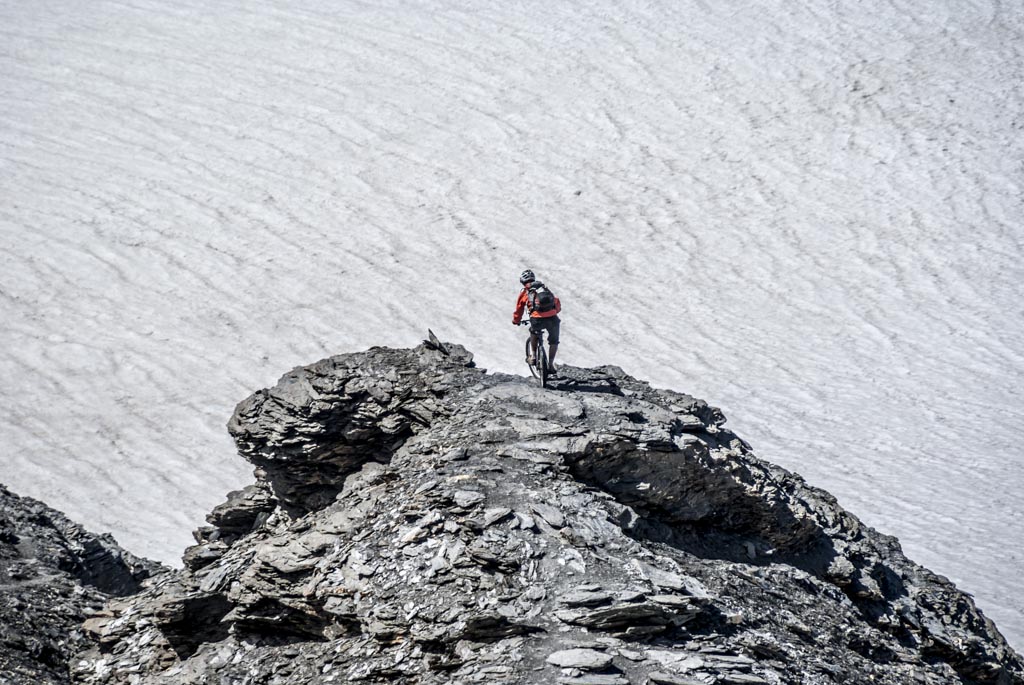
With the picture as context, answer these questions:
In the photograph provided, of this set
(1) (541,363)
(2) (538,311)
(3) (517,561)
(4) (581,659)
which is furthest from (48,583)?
(4) (581,659)

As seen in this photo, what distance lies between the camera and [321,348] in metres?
22.8

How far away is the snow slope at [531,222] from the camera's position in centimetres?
1983

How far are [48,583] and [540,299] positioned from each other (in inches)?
218

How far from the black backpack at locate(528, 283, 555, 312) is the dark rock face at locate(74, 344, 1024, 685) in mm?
753

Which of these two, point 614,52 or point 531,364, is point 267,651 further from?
point 614,52

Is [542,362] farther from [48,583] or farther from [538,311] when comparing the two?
[48,583]

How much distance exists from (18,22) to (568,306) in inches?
884

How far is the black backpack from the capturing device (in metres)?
10.1

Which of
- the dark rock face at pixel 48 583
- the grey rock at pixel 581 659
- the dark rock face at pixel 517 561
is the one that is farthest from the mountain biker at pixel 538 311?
the dark rock face at pixel 48 583

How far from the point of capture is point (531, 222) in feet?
90.9

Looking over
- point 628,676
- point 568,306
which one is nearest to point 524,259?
point 568,306

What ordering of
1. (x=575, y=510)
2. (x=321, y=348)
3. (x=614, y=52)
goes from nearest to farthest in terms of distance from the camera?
(x=575, y=510)
(x=321, y=348)
(x=614, y=52)

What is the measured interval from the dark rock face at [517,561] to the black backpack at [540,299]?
753 mm

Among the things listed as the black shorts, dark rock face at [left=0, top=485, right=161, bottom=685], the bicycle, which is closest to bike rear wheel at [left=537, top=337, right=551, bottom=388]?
the bicycle
